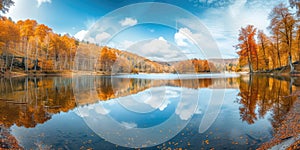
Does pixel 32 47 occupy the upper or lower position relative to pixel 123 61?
upper

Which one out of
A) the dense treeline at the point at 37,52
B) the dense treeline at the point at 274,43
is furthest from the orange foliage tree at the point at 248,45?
the dense treeline at the point at 37,52

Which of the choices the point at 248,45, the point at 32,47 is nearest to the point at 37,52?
the point at 32,47

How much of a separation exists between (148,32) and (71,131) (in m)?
7.19

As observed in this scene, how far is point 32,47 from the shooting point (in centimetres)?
5112

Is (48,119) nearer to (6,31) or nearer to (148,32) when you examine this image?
(148,32)

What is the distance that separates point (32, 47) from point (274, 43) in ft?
220

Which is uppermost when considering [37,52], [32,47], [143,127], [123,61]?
[32,47]

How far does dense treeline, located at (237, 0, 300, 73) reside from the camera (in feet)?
103

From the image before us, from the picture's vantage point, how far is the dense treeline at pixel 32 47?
42.6m

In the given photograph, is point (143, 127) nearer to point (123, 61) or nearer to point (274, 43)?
point (123, 61)

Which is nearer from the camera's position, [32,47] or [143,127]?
[143,127]

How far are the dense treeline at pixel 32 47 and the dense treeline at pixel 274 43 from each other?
182 feet

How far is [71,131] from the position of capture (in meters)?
7.84

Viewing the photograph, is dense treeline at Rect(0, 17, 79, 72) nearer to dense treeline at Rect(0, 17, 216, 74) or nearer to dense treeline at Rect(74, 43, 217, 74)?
dense treeline at Rect(0, 17, 216, 74)
